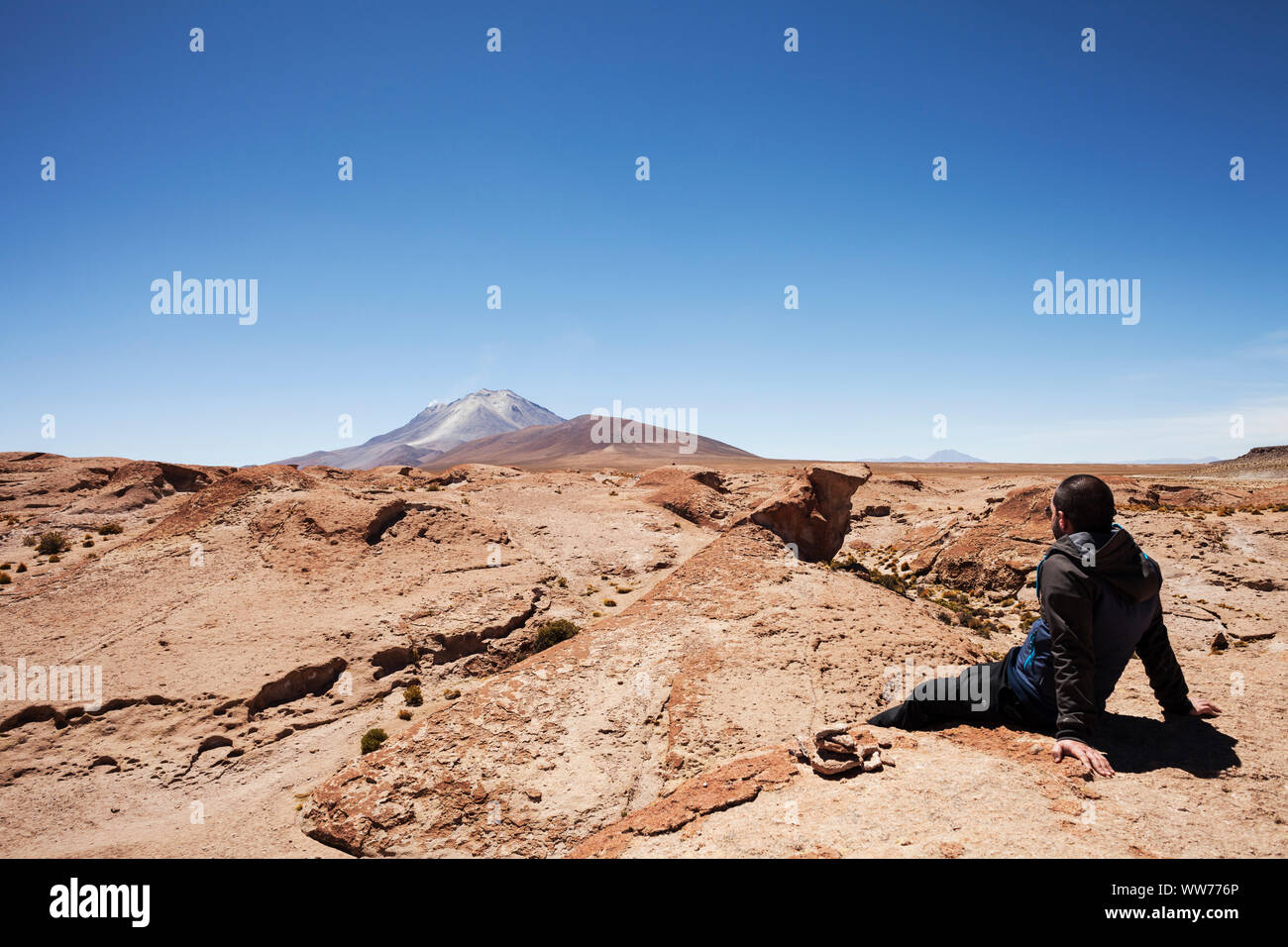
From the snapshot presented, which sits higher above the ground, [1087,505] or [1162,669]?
[1087,505]

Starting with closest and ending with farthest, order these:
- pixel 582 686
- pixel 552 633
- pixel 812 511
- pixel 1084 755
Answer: pixel 1084 755
pixel 582 686
pixel 552 633
pixel 812 511

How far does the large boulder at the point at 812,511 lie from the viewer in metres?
17.5

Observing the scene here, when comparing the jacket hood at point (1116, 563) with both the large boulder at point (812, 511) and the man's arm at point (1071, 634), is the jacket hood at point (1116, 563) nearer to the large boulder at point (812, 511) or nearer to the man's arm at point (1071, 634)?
the man's arm at point (1071, 634)

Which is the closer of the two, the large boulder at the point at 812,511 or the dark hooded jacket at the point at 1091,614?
the dark hooded jacket at the point at 1091,614

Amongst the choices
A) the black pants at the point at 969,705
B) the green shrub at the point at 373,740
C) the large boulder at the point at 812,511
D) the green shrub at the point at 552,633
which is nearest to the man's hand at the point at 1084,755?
the black pants at the point at 969,705

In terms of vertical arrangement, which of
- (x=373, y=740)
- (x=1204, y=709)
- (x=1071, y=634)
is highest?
(x=1071, y=634)

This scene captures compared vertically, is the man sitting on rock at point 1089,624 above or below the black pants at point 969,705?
above

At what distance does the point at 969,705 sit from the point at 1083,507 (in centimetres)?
216

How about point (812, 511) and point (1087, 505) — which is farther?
point (812, 511)

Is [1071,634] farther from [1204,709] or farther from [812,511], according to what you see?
[812,511]

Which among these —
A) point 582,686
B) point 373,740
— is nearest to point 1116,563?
point 582,686

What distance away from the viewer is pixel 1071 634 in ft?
13.9
